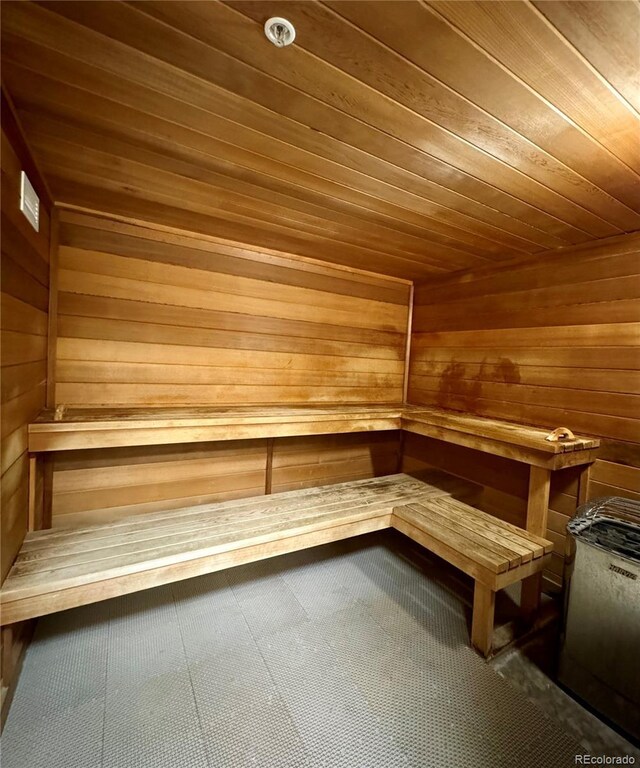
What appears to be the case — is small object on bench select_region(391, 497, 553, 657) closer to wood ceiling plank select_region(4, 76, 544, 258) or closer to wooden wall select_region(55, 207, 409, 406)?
wooden wall select_region(55, 207, 409, 406)

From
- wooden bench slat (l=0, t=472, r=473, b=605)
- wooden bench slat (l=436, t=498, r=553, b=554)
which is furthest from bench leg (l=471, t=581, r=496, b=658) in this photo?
wooden bench slat (l=0, t=472, r=473, b=605)

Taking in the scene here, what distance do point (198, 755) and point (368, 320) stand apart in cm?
273

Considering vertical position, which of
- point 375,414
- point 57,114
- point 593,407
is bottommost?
point 375,414

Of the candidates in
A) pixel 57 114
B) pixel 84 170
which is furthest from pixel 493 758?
pixel 84 170

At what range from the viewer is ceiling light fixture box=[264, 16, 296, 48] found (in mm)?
842

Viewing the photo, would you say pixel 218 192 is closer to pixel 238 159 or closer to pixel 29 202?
pixel 238 159

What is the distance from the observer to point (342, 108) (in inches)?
44.6

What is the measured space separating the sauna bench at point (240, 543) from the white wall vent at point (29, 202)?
1.40 m

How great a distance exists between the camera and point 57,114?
1190 millimetres

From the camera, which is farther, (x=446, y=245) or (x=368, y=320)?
(x=368, y=320)

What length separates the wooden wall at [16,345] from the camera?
1.19m

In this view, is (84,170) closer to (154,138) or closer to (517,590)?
(154,138)

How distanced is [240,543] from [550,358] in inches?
85.4

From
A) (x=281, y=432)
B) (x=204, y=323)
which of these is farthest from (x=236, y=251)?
(x=281, y=432)
